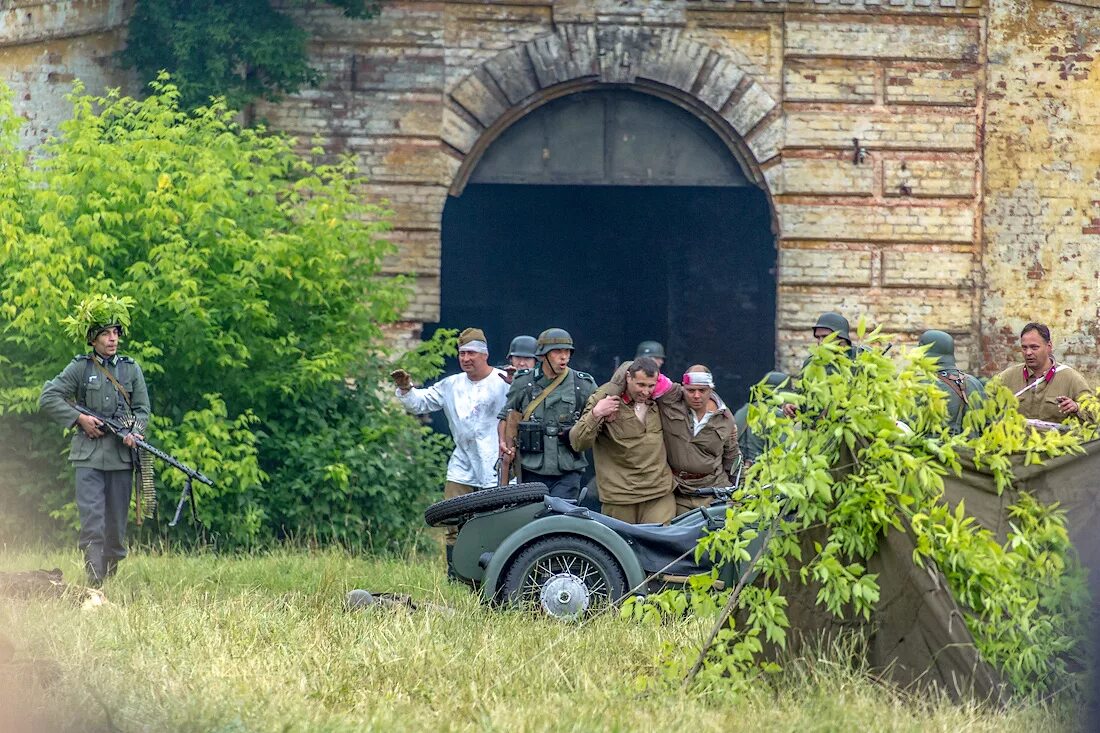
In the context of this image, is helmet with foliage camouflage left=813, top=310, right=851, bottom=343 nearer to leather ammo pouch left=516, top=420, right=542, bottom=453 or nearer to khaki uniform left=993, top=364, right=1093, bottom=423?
khaki uniform left=993, top=364, right=1093, bottom=423

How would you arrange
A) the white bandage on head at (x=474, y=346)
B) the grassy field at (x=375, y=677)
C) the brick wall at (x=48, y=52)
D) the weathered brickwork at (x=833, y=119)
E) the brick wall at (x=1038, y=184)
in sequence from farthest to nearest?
the brick wall at (x=1038, y=184) < the weathered brickwork at (x=833, y=119) < the brick wall at (x=48, y=52) < the white bandage on head at (x=474, y=346) < the grassy field at (x=375, y=677)

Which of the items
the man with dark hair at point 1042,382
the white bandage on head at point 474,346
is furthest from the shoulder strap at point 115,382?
the man with dark hair at point 1042,382

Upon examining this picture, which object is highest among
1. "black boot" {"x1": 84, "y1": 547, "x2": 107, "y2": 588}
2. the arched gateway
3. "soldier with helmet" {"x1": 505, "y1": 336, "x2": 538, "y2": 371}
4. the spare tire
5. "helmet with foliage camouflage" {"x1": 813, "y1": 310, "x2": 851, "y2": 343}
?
the arched gateway

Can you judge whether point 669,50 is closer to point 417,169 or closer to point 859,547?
point 417,169

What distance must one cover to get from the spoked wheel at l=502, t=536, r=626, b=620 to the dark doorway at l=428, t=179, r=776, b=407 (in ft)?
39.7

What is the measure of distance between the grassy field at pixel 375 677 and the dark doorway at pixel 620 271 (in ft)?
42.3

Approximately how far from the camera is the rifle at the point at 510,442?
1082 cm

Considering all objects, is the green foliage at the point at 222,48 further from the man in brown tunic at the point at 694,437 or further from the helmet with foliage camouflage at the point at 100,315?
the man in brown tunic at the point at 694,437

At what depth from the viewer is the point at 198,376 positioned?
1279cm

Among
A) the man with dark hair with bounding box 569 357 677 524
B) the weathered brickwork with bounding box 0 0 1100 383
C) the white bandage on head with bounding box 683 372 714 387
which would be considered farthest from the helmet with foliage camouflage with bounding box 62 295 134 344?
the weathered brickwork with bounding box 0 0 1100 383

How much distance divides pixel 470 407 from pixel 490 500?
7.51ft

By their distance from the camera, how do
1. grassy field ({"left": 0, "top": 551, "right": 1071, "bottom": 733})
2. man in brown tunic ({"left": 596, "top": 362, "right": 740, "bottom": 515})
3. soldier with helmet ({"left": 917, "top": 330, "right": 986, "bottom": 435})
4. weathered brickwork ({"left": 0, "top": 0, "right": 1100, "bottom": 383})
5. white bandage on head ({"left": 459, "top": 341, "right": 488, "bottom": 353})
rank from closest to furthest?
grassy field ({"left": 0, "top": 551, "right": 1071, "bottom": 733})
man in brown tunic ({"left": 596, "top": 362, "right": 740, "bottom": 515})
soldier with helmet ({"left": 917, "top": 330, "right": 986, "bottom": 435})
white bandage on head ({"left": 459, "top": 341, "right": 488, "bottom": 353})
weathered brickwork ({"left": 0, "top": 0, "right": 1100, "bottom": 383})

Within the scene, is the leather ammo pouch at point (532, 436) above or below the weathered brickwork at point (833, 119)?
below

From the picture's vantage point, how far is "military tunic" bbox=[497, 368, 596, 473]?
10.7 meters
